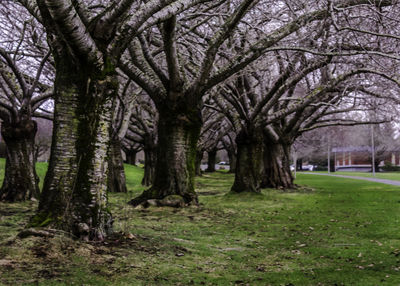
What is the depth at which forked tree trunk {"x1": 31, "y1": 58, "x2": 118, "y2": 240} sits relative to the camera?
222 inches

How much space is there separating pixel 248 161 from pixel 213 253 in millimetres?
10067

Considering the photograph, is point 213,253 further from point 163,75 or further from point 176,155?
point 163,75

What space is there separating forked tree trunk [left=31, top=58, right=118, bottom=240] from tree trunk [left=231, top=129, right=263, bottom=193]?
10272 millimetres

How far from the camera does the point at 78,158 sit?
19.1 ft

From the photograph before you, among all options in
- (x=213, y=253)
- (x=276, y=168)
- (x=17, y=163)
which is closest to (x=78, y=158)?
(x=213, y=253)

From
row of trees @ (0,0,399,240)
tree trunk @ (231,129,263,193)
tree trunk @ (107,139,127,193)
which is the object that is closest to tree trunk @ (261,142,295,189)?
row of trees @ (0,0,399,240)

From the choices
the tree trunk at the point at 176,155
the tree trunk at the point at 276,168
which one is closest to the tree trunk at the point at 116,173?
the tree trunk at the point at 176,155

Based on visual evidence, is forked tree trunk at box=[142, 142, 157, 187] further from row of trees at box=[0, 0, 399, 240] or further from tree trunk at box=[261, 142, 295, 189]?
tree trunk at box=[261, 142, 295, 189]

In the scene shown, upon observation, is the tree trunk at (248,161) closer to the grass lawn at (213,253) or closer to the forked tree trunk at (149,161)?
the grass lawn at (213,253)

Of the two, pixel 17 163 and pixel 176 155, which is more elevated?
pixel 176 155

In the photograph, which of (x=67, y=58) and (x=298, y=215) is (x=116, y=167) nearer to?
(x=298, y=215)

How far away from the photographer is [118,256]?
509 centimetres

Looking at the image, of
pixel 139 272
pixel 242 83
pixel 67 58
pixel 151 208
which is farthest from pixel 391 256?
pixel 242 83

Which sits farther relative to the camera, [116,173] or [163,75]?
[116,173]
